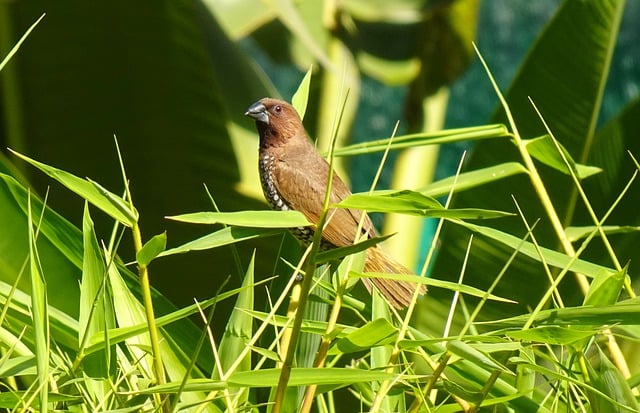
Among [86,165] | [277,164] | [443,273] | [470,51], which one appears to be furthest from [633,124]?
[470,51]

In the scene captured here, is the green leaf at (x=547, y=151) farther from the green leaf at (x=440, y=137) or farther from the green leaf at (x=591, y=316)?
the green leaf at (x=591, y=316)

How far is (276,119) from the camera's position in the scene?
1.80 metres

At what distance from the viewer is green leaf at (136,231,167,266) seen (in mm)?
588

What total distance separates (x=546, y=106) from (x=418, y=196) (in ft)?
3.27

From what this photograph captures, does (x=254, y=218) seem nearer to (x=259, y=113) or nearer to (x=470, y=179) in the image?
(x=470, y=179)

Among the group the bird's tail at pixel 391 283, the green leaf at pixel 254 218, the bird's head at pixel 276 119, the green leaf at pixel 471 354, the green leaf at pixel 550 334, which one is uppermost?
the green leaf at pixel 254 218

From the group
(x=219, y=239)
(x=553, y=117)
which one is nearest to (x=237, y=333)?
(x=219, y=239)

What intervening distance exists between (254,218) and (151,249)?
3.6 inches

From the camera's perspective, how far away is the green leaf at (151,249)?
0.59m

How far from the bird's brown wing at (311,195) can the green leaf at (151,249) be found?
3.67 feet

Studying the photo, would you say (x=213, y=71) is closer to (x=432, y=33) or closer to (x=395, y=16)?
(x=395, y=16)

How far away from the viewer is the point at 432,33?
9.60ft

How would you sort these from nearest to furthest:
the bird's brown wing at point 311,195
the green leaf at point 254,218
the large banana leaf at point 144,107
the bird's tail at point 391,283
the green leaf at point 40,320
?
the green leaf at point 40,320 → the green leaf at point 254,218 → the bird's tail at point 391,283 → the bird's brown wing at point 311,195 → the large banana leaf at point 144,107

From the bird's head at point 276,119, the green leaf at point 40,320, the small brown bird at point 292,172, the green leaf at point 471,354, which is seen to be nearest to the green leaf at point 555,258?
the green leaf at point 471,354
